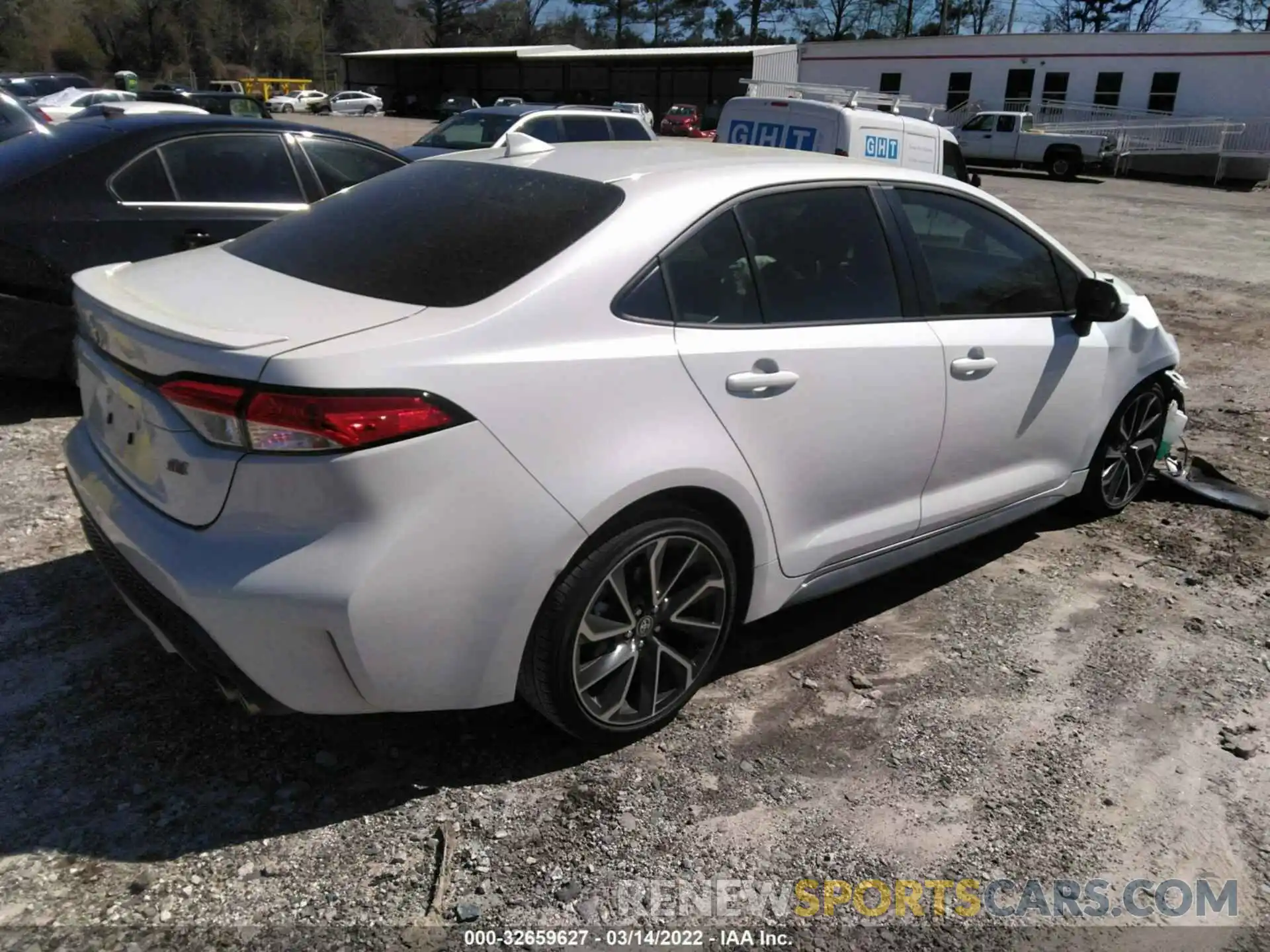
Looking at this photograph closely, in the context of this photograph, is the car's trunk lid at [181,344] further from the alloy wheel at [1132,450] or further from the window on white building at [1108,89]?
the window on white building at [1108,89]

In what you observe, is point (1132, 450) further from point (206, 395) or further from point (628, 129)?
point (628, 129)

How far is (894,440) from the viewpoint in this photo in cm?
335

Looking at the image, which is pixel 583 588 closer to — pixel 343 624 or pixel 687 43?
pixel 343 624

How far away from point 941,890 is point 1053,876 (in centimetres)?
31

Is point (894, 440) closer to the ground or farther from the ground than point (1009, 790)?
farther from the ground

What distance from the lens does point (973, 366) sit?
356 cm

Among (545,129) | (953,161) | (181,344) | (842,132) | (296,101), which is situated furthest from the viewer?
(296,101)

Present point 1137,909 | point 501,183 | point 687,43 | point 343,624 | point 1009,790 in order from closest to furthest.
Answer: point 343,624 → point 1137,909 → point 1009,790 → point 501,183 → point 687,43

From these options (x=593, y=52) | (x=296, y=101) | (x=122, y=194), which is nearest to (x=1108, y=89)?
(x=593, y=52)

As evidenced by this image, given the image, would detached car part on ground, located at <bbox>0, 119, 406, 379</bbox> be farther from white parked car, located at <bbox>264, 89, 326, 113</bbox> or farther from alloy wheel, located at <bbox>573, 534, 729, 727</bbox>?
white parked car, located at <bbox>264, 89, 326, 113</bbox>

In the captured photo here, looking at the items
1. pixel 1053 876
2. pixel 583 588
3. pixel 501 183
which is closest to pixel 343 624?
pixel 583 588

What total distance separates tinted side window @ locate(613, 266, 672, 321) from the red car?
35.3 metres

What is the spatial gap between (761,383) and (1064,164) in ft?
98.0

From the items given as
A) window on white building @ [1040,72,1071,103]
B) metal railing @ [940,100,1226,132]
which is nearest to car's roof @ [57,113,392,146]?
metal railing @ [940,100,1226,132]
